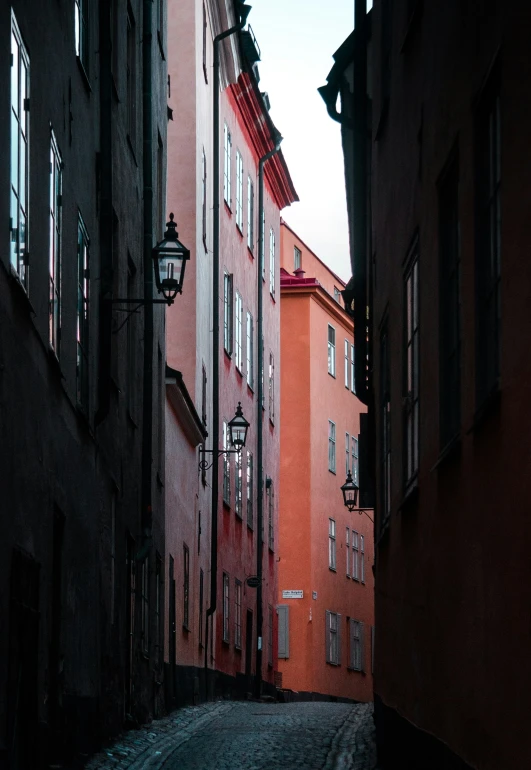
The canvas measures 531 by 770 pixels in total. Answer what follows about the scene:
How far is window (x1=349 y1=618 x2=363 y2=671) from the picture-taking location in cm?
4916

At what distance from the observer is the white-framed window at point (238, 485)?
109ft

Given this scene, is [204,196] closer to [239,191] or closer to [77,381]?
[239,191]

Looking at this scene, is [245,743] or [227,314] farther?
[227,314]

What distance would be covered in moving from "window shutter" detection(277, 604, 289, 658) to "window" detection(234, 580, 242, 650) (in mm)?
10431

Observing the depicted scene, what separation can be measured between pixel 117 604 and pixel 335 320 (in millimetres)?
Answer: 34323

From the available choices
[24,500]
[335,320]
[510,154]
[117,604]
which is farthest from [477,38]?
[335,320]

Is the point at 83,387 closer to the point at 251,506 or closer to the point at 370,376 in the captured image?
the point at 370,376

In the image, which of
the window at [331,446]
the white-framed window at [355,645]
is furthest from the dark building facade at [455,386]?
the white-framed window at [355,645]

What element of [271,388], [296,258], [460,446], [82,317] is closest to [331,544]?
[271,388]

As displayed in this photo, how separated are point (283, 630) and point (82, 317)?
1244 inches

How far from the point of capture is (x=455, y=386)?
8648mm

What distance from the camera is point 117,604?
53.1 feet

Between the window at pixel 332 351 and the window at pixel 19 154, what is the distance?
39482 mm

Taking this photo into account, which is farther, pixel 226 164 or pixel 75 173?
pixel 226 164
